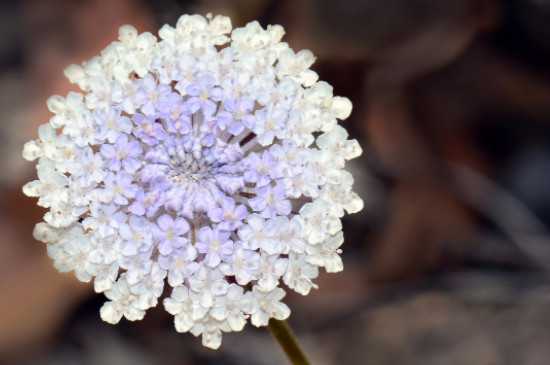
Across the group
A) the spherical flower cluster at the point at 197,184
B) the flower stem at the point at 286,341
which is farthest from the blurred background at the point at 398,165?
the spherical flower cluster at the point at 197,184

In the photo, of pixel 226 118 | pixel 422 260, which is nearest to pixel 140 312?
pixel 226 118

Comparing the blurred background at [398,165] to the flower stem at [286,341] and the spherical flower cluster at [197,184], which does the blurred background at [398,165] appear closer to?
the flower stem at [286,341]

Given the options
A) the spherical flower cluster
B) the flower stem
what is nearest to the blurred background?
the flower stem

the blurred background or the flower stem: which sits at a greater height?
the blurred background

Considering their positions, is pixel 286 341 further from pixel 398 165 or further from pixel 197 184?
pixel 398 165

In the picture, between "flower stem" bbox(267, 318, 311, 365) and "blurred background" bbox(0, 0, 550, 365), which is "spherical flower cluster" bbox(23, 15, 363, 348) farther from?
"blurred background" bbox(0, 0, 550, 365)

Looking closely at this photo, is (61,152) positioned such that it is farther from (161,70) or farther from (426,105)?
Answer: (426,105)
